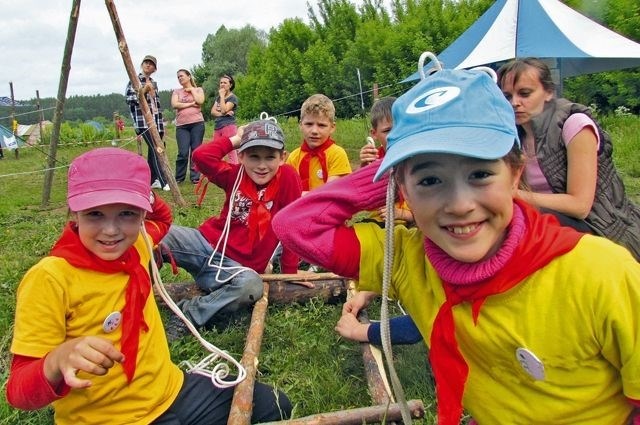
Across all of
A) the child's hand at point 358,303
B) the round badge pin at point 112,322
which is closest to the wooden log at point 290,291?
the child's hand at point 358,303

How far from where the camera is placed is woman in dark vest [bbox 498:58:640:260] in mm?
2482

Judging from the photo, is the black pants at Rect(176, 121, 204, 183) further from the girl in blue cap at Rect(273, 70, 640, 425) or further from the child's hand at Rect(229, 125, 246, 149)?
the girl in blue cap at Rect(273, 70, 640, 425)

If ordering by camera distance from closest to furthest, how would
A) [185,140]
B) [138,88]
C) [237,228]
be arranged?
[237,228] < [138,88] < [185,140]

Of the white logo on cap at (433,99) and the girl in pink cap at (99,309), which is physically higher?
the white logo on cap at (433,99)

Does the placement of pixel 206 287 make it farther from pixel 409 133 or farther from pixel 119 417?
pixel 409 133

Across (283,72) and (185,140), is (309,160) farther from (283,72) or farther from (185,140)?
(283,72)

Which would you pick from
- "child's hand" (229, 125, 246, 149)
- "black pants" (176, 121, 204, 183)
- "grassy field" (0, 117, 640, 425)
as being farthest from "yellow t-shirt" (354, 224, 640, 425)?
"black pants" (176, 121, 204, 183)

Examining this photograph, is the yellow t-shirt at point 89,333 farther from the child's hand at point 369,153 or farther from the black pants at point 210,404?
the child's hand at point 369,153

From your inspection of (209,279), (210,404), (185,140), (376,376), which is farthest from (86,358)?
(185,140)

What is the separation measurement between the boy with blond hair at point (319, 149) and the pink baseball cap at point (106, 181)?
244 cm

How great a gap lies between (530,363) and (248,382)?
135cm

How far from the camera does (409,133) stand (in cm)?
122

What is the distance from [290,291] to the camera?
3.57 m

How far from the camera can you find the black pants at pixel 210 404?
207 centimetres
